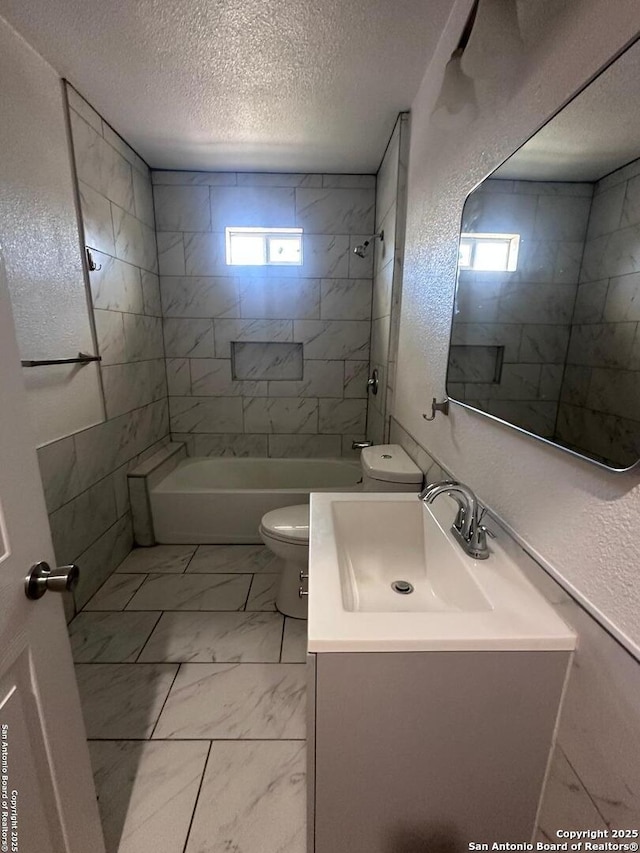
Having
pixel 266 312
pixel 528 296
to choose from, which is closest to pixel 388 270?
pixel 266 312

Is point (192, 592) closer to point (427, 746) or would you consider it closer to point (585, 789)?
point (427, 746)

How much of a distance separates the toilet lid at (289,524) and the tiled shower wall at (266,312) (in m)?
1.29

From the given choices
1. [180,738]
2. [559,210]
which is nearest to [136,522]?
[180,738]

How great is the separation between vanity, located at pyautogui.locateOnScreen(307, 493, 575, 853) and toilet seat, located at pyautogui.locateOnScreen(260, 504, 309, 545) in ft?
2.74

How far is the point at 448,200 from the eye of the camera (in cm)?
131

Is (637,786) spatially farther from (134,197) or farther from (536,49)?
(134,197)

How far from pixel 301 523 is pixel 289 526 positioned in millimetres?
62

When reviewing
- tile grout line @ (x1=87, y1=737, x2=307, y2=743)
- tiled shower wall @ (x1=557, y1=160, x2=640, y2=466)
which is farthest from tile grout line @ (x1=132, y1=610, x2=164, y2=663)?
tiled shower wall @ (x1=557, y1=160, x2=640, y2=466)

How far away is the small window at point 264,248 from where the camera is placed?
9.44 feet

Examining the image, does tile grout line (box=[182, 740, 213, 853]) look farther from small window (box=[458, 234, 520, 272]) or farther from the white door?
small window (box=[458, 234, 520, 272])

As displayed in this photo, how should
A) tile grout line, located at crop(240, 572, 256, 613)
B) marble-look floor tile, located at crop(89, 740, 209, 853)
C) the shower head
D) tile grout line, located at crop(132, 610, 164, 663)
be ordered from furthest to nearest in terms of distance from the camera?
the shower head
tile grout line, located at crop(240, 572, 256, 613)
tile grout line, located at crop(132, 610, 164, 663)
marble-look floor tile, located at crop(89, 740, 209, 853)

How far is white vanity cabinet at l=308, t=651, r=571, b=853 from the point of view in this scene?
70 centimetres

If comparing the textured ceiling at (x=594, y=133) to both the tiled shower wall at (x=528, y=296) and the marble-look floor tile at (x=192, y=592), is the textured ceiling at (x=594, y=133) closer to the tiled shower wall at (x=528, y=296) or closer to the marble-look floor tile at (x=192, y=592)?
the tiled shower wall at (x=528, y=296)

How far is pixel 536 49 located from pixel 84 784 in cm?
190
